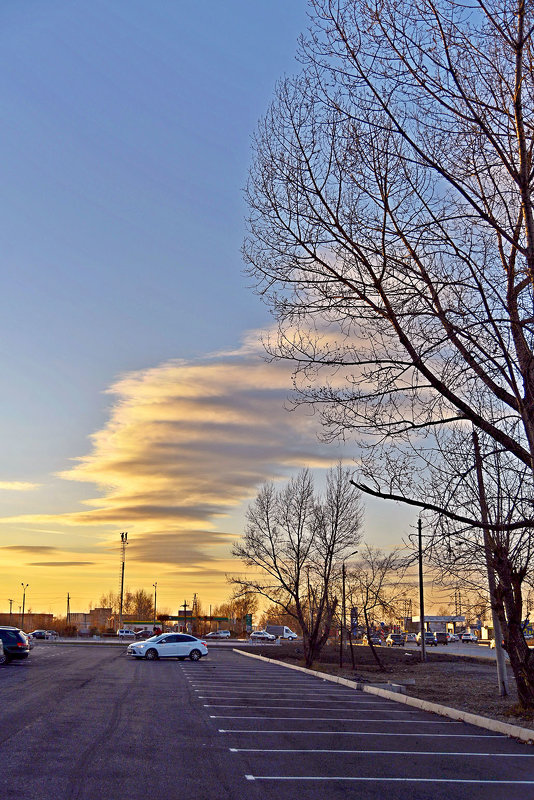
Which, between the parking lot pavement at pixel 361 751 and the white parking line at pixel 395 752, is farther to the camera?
the white parking line at pixel 395 752

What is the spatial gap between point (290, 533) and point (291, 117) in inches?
1177

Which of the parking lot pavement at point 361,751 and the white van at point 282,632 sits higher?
the parking lot pavement at point 361,751

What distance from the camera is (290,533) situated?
130 ft

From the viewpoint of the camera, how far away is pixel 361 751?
11.9 meters

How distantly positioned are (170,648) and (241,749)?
98.9 feet

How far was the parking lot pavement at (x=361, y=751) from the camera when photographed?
30.5ft

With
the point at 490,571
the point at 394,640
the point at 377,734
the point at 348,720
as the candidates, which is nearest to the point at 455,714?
the point at 348,720

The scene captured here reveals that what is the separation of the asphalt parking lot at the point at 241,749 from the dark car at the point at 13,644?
1416 centimetres

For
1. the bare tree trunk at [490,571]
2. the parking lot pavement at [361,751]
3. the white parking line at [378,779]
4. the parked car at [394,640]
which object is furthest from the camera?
the parked car at [394,640]

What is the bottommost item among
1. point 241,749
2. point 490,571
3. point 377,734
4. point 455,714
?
point 455,714

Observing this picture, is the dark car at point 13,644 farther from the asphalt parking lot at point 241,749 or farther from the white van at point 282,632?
the white van at point 282,632

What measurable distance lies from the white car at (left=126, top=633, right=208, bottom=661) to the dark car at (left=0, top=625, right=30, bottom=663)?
7051mm

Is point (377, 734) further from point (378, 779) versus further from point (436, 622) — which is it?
point (436, 622)

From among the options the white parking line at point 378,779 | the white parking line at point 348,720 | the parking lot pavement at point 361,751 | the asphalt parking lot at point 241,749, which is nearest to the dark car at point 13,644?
the asphalt parking lot at point 241,749
